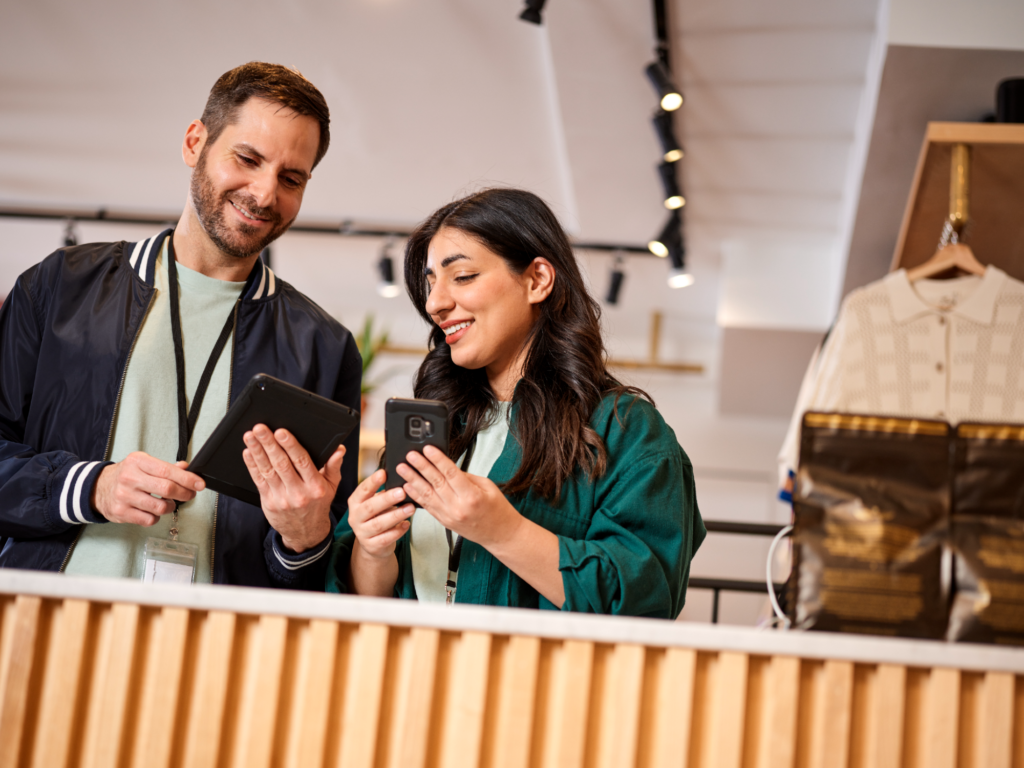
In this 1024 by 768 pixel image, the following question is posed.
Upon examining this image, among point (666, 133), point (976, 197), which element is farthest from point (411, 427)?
point (666, 133)

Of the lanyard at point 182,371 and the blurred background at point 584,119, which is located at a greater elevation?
the blurred background at point 584,119

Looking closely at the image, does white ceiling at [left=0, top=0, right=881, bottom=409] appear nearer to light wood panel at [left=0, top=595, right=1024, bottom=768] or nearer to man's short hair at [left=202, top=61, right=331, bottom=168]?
man's short hair at [left=202, top=61, right=331, bottom=168]

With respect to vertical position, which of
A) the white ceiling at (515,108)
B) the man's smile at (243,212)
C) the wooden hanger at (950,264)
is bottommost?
the man's smile at (243,212)

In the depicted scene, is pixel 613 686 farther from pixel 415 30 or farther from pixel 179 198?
pixel 179 198

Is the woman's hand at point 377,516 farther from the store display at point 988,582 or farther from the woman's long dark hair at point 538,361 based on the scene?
the store display at point 988,582

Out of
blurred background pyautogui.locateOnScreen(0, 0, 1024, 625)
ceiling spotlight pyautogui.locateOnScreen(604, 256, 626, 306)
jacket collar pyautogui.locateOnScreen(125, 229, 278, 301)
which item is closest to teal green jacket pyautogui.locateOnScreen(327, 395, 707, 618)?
jacket collar pyautogui.locateOnScreen(125, 229, 278, 301)

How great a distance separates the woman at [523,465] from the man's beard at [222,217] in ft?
1.02

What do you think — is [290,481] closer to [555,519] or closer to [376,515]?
[376,515]

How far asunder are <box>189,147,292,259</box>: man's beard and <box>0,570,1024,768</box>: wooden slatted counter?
0.81 m

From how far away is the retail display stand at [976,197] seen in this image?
1954 mm

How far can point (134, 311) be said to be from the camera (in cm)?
148

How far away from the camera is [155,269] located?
1.54 metres

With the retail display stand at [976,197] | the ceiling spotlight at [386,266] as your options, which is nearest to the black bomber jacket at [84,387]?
the retail display stand at [976,197]

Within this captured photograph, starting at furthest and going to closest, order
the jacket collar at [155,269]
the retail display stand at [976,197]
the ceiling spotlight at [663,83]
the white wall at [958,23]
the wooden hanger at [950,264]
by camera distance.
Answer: the ceiling spotlight at [663,83] → the white wall at [958,23] → the wooden hanger at [950,264] → the retail display stand at [976,197] → the jacket collar at [155,269]
